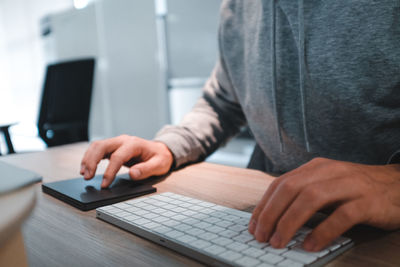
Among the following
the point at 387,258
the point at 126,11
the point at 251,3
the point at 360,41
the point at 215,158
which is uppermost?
the point at 126,11

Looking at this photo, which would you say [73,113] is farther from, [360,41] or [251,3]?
[360,41]

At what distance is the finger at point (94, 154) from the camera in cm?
69

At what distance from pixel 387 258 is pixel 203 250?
0.62 feet

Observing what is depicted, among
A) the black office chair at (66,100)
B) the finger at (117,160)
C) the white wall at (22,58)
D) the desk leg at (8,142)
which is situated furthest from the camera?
the white wall at (22,58)

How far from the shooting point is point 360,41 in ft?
2.19

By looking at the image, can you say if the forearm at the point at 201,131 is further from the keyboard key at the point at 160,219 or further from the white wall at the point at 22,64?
the white wall at the point at 22,64

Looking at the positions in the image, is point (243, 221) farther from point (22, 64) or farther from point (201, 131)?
point (22, 64)

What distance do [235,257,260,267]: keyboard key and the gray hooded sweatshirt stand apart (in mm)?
344

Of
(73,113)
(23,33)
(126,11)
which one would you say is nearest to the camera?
(73,113)

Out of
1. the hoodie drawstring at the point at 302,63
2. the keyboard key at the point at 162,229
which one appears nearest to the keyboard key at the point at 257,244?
the keyboard key at the point at 162,229

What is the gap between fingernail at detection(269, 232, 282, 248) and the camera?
355 millimetres

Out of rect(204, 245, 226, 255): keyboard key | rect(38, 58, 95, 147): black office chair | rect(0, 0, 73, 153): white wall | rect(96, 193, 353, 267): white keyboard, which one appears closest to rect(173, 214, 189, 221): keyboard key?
rect(96, 193, 353, 267): white keyboard

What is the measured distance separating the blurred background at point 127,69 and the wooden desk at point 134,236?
1495 millimetres

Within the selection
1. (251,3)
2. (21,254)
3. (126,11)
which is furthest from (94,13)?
(21,254)
